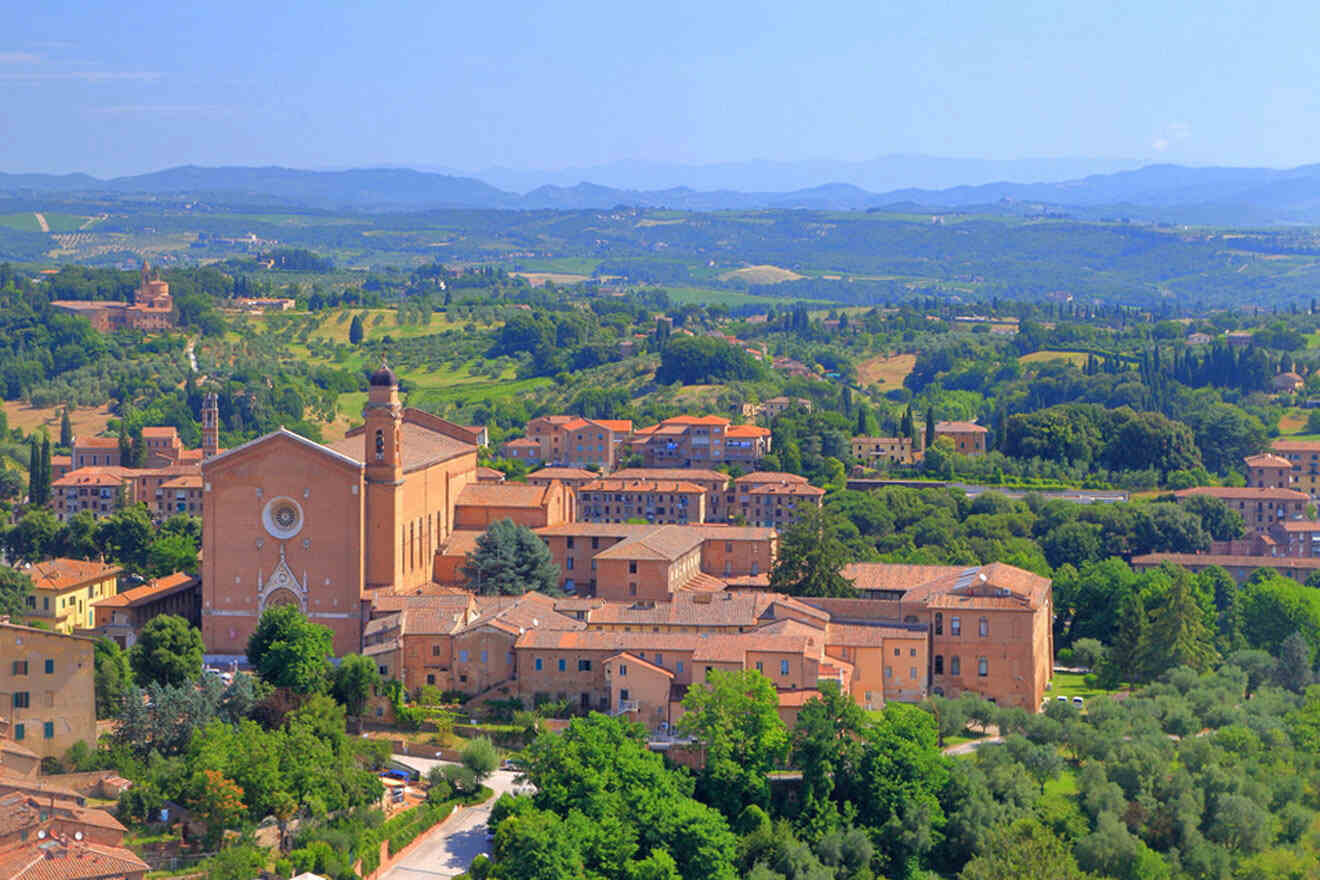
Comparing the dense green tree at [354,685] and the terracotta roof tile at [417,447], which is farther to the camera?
the terracotta roof tile at [417,447]

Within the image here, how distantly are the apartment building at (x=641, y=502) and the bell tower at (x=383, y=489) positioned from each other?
69.2 ft

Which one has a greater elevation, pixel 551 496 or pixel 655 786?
pixel 551 496

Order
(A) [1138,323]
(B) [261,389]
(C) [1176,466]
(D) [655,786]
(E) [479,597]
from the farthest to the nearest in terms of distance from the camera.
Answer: (A) [1138,323], (B) [261,389], (C) [1176,466], (E) [479,597], (D) [655,786]

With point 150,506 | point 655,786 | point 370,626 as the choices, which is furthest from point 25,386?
point 655,786

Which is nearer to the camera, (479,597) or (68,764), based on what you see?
(68,764)

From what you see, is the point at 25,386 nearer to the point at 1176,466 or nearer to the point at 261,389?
the point at 261,389

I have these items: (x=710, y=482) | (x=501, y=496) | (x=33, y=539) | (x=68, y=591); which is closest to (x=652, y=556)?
(x=501, y=496)

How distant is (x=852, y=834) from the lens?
38.7m

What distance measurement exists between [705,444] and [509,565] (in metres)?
31.5

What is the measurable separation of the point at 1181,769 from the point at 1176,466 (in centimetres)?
4215

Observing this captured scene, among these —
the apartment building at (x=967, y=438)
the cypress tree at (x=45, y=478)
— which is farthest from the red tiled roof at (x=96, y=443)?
the apartment building at (x=967, y=438)

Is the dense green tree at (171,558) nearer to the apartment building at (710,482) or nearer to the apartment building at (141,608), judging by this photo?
the apartment building at (141,608)

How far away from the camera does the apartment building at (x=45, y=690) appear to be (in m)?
40.0

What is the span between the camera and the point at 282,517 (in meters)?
49.3
